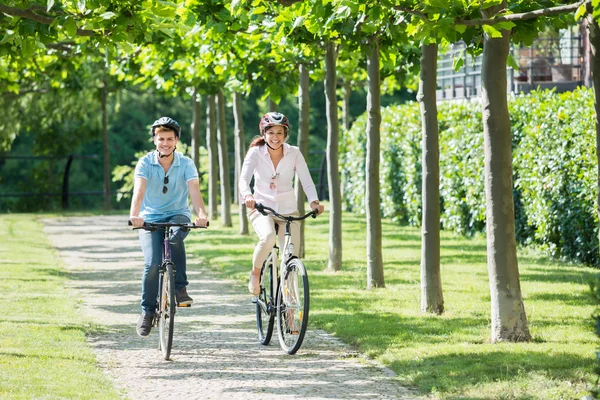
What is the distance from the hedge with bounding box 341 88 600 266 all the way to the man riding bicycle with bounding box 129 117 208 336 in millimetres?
6787

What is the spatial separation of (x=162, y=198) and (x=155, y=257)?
47cm

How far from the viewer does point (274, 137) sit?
8.68 metres

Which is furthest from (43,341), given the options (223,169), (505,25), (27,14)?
(223,169)

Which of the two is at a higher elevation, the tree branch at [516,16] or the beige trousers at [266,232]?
the tree branch at [516,16]

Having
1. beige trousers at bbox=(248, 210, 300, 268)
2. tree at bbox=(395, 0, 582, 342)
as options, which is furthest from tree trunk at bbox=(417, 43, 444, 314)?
beige trousers at bbox=(248, 210, 300, 268)

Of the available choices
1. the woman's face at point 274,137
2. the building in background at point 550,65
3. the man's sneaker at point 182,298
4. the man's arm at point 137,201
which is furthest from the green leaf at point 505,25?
the building in background at point 550,65

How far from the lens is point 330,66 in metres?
14.4

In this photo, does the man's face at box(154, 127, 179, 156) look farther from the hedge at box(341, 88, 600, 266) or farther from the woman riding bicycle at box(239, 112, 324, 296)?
the hedge at box(341, 88, 600, 266)

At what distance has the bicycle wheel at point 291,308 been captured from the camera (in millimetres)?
8102

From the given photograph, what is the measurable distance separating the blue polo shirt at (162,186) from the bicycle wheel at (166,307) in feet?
1.54

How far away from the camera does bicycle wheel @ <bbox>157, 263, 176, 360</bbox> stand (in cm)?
798

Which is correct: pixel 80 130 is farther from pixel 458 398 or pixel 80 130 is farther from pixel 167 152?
pixel 458 398

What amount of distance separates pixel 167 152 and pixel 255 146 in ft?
2.69

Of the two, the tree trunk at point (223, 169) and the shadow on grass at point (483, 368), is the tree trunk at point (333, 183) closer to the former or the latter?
the shadow on grass at point (483, 368)
